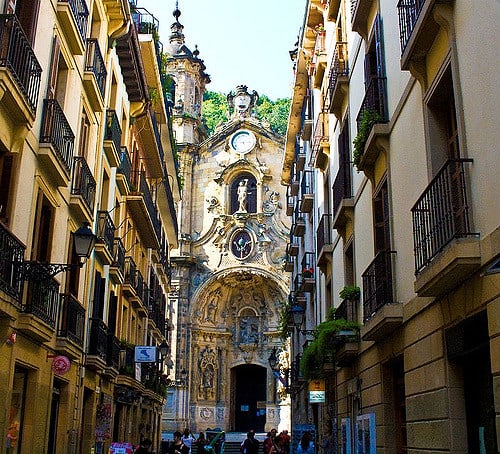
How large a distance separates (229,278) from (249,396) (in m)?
8.11

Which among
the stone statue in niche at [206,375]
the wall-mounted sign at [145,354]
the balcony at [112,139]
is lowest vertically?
the wall-mounted sign at [145,354]

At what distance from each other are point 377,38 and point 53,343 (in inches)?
336

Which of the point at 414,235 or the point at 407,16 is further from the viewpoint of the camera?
the point at 407,16

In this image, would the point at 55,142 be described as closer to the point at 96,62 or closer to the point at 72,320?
the point at 72,320

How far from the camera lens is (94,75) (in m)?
16.7

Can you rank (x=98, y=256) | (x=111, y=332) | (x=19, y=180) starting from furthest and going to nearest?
(x=111, y=332), (x=98, y=256), (x=19, y=180)

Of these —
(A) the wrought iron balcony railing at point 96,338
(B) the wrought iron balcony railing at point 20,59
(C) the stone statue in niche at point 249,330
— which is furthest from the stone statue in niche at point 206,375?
(B) the wrought iron balcony railing at point 20,59

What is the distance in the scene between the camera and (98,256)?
18.4 meters

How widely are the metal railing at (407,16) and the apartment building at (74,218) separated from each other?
5673 mm

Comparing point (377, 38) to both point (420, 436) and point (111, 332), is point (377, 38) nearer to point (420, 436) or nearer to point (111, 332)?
point (420, 436)

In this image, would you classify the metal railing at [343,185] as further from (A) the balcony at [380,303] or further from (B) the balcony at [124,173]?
(B) the balcony at [124,173]

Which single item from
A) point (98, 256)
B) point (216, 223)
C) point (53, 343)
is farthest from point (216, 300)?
point (53, 343)

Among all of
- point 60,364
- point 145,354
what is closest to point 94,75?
point 60,364

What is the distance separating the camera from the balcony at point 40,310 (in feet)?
37.7
